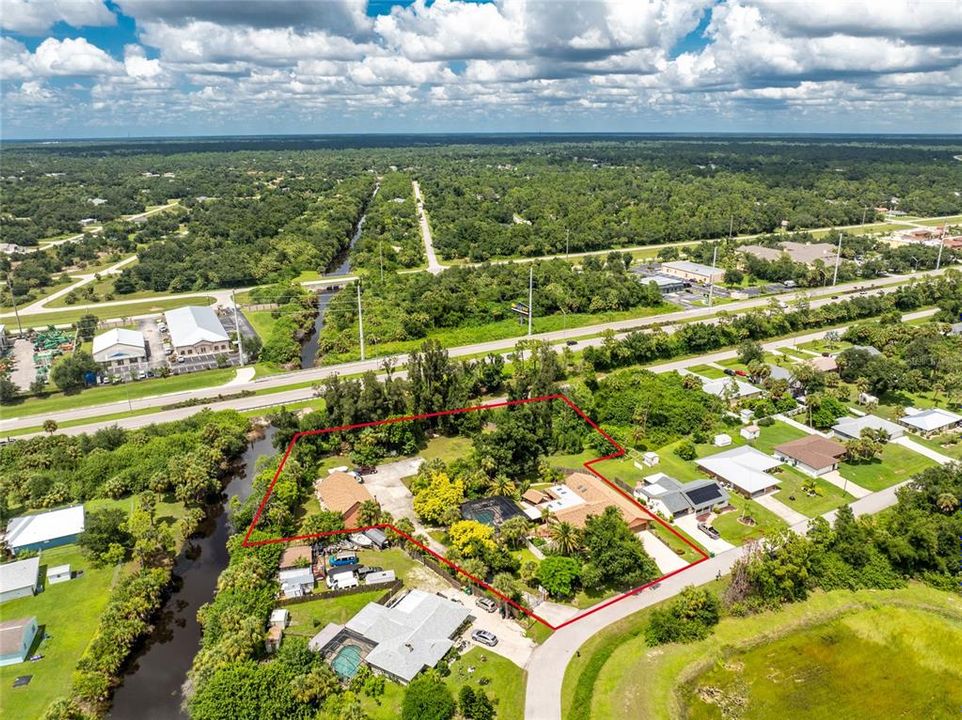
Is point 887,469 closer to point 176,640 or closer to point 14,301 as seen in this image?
point 176,640

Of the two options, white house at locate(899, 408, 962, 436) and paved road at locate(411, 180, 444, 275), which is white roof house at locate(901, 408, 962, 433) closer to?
white house at locate(899, 408, 962, 436)

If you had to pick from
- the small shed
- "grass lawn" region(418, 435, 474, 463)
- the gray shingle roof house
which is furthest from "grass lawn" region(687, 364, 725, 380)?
the small shed

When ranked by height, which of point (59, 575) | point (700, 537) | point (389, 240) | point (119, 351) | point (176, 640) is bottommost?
point (176, 640)

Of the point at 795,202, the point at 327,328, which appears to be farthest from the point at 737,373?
the point at 795,202

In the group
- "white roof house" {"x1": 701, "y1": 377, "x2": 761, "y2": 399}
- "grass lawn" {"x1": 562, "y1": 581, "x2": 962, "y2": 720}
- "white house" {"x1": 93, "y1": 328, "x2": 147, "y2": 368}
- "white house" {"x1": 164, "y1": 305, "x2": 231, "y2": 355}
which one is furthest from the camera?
"white house" {"x1": 164, "y1": 305, "x2": 231, "y2": 355}

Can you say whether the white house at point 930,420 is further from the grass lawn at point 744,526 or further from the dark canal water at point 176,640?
the dark canal water at point 176,640

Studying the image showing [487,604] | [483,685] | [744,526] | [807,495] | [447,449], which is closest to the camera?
[483,685]

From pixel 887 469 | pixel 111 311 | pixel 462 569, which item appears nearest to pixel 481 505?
pixel 462 569
